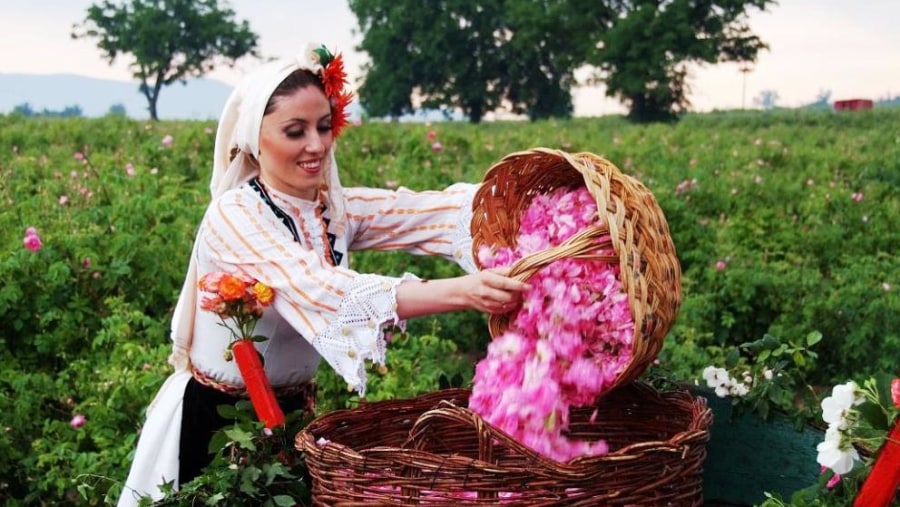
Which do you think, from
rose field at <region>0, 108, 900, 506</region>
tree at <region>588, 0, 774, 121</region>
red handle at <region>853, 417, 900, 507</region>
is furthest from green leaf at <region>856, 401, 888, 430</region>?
tree at <region>588, 0, 774, 121</region>

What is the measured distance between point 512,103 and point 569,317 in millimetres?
33010

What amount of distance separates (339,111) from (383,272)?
115 inches

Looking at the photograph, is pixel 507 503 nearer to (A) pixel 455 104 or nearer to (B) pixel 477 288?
(B) pixel 477 288

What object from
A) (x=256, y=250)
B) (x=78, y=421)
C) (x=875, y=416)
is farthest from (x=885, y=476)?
(x=78, y=421)

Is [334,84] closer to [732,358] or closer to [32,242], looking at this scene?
[732,358]

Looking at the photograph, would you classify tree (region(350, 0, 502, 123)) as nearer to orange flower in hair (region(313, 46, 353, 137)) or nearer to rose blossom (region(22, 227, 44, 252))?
rose blossom (region(22, 227, 44, 252))

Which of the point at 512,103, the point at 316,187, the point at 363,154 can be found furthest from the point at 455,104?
the point at 316,187

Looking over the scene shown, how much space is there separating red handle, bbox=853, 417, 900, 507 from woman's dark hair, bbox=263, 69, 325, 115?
1.23 meters

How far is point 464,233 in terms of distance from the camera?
240 cm

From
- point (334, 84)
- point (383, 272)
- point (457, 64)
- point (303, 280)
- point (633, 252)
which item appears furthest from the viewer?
point (457, 64)

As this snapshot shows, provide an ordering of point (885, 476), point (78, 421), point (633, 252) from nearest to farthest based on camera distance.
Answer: point (885, 476)
point (633, 252)
point (78, 421)

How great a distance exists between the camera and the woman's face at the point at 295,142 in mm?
2211

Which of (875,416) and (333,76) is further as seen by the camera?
(333,76)

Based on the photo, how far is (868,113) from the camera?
19.8 m
